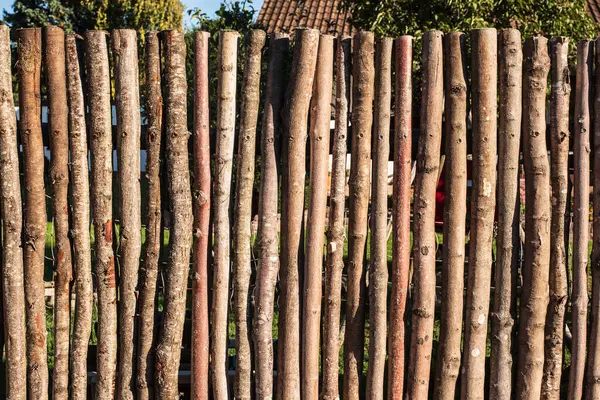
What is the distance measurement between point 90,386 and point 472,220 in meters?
1.94

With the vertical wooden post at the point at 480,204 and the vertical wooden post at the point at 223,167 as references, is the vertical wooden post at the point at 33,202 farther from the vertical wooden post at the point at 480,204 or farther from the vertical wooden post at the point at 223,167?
the vertical wooden post at the point at 480,204

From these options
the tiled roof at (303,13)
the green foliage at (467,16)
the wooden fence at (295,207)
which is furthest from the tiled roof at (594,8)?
the wooden fence at (295,207)

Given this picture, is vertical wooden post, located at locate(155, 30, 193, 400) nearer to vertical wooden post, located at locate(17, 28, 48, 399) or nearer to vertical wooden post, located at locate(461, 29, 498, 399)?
vertical wooden post, located at locate(17, 28, 48, 399)

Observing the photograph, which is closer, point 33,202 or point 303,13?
point 33,202

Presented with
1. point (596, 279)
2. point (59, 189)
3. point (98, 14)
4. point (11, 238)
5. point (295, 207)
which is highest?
point (98, 14)

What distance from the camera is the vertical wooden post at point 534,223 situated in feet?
10.3

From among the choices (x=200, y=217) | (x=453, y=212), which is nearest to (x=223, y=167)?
(x=200, y=217)

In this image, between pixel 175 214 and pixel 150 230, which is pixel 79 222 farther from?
pixel 175 214

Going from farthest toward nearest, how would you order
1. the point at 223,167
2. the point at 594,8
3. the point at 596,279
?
1. the point at 594,8
2. the point at 596,279
3. the point at 223,167

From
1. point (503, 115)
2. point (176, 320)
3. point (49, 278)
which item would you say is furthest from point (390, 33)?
point (176, 320)

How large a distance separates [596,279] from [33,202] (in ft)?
8.13

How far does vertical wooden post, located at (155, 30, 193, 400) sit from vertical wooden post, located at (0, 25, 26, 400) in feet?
2.03

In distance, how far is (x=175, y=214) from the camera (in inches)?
125

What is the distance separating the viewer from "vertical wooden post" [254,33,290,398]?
10.4 ft
